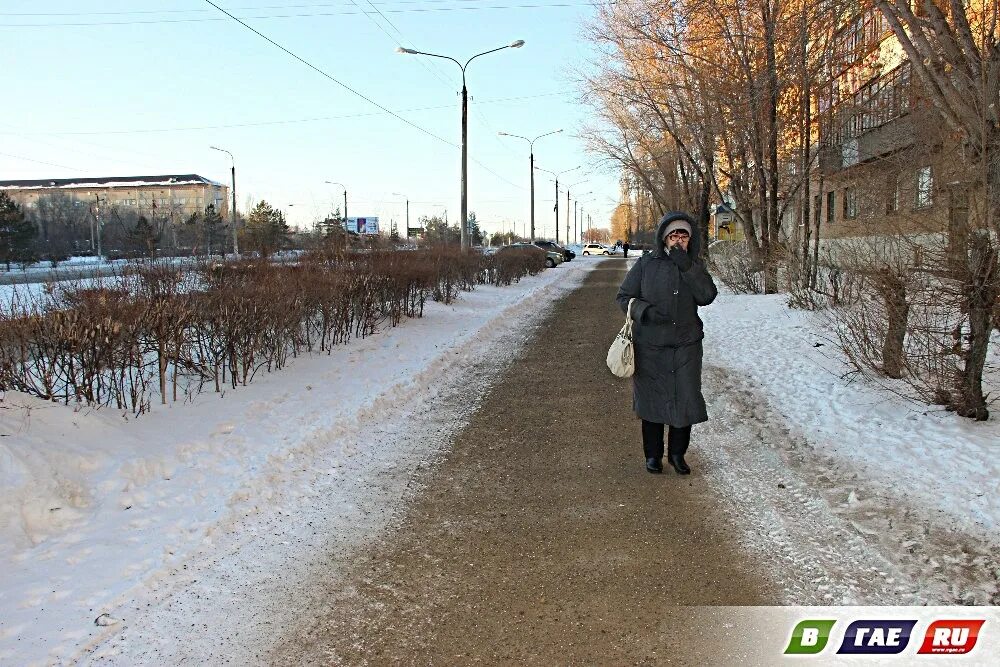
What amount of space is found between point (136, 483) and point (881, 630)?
407cm

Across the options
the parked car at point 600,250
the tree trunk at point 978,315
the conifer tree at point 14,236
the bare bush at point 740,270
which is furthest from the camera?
the parked car at point 600,250

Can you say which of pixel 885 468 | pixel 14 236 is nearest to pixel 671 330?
pixel 885 468

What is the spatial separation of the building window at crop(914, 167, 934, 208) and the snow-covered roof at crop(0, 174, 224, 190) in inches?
4652

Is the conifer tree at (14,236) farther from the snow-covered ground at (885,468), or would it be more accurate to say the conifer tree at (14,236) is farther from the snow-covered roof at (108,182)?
the snow-covered roof at (108,182)

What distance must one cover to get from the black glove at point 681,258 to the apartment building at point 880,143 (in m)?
2.35

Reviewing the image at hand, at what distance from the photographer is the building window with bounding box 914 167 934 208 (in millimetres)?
6130

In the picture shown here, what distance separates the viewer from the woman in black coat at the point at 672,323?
448 centimetres

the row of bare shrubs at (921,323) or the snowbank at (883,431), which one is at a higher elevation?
the row of bare shrubs at (921,323)

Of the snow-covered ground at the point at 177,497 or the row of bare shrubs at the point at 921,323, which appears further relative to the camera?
the row of bare shrubs at the point at 921,323

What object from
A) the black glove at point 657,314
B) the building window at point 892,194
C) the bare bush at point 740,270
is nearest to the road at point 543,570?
the black glove at point 657,314

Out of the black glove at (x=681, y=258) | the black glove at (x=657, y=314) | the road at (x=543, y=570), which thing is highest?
the black glove at (x=681, y=258)

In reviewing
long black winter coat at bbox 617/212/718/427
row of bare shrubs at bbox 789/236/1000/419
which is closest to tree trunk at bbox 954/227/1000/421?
row of bare shrubs at bbox 789/236/1000/419

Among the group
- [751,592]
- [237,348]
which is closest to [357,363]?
[237,348]

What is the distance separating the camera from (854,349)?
21.2 feet
